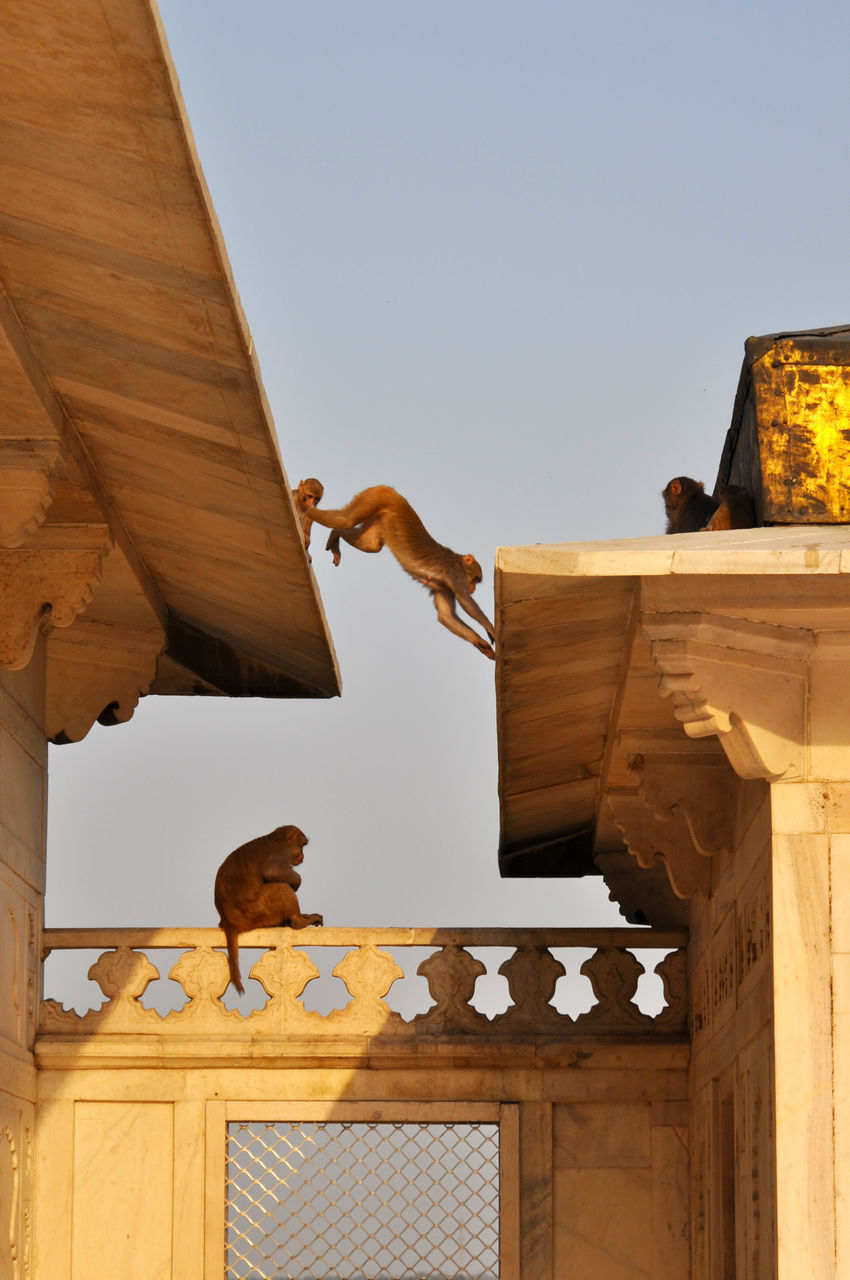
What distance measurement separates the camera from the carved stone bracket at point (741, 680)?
6641 mm

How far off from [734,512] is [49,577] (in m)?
3.29

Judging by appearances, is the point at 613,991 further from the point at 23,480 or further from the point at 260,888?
the point at 23,480

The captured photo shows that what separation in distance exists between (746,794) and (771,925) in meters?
1.48

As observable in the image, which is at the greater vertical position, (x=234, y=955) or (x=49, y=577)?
(x=49, y=577)

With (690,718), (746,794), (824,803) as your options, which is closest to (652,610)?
(690,718)

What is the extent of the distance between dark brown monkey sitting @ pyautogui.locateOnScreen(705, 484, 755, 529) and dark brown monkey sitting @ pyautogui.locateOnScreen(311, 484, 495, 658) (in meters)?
2.01

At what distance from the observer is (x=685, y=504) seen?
33.3 feet

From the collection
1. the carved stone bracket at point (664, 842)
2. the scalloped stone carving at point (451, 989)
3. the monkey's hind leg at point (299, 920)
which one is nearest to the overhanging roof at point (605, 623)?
the carved stone bracket at point (664, 842)

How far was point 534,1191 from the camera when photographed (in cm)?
1121

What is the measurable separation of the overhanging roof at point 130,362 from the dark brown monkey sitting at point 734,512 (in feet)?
6.21

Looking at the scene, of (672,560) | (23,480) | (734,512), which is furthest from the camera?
(734,512)

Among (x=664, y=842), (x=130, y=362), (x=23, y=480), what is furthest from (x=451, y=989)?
(x=130, y=362)

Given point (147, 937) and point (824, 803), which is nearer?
point (824, 803)

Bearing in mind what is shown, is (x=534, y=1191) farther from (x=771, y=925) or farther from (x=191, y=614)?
(x=771, y=925)
